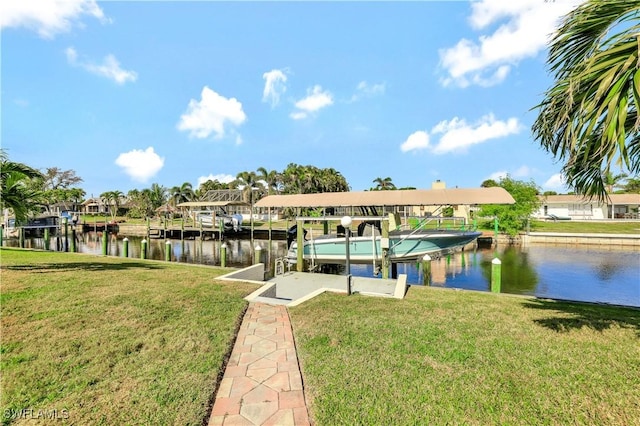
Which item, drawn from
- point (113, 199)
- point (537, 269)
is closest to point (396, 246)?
point (537, 269)

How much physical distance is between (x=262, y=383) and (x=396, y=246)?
979 centimetres

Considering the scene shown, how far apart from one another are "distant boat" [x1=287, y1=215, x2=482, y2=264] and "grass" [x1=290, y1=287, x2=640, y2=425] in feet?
21.4

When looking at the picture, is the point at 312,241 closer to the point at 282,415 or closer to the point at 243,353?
the point at 243,353

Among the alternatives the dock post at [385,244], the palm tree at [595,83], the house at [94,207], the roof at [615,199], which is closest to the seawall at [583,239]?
the roof at [615,199]

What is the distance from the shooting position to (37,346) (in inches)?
150

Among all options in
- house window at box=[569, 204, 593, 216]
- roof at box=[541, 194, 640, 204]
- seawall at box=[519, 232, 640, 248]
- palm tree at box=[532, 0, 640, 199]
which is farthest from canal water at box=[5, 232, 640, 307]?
house window at box=[569, 204, 593, 216]

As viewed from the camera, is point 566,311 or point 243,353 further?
point 566,311

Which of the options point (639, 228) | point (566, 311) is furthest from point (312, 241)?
point (639, 228)

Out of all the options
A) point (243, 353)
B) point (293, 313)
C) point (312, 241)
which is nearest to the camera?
point (243, 353)

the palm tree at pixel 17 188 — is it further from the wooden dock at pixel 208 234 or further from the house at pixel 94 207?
the house at pixel 94 207

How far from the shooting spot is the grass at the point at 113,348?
2816 mm

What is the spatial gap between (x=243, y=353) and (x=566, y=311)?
5943 millimetres

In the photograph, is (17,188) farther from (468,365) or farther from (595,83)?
(595,83)

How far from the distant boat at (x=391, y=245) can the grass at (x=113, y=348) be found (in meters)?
6.88
